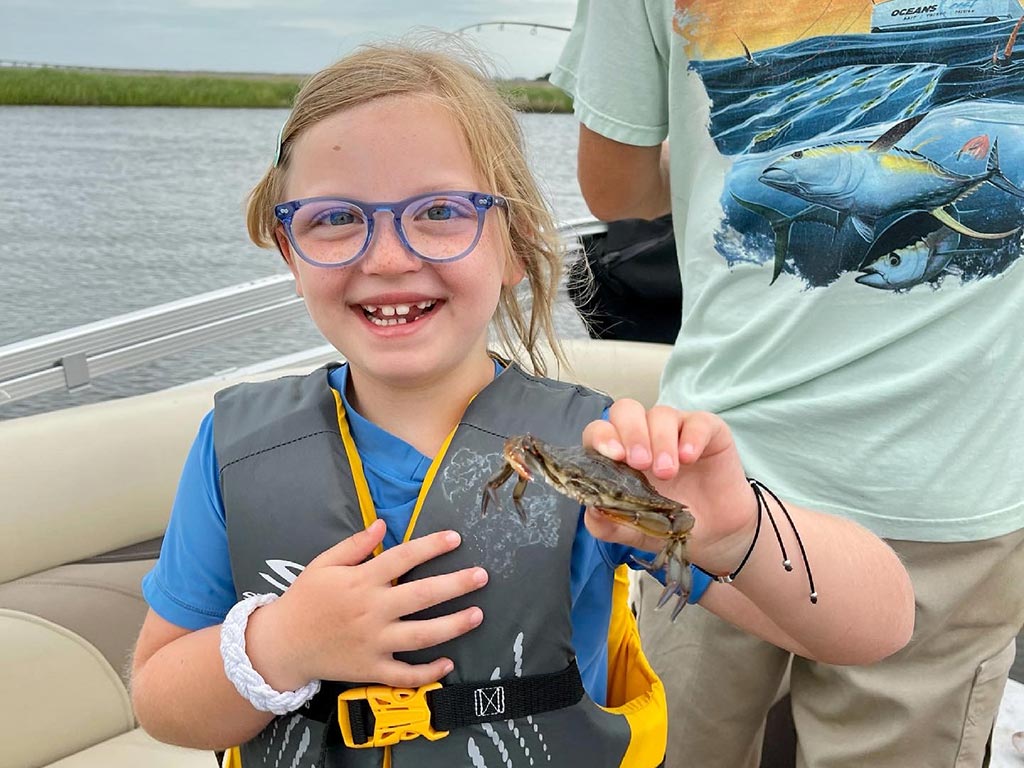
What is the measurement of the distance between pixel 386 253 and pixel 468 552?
1.44ft

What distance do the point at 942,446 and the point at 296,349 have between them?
3201 millimetres

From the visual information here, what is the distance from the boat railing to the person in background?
1.42 metres

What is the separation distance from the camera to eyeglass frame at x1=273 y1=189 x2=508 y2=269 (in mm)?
1317

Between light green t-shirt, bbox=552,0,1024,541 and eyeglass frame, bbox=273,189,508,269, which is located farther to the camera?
light green t-shirt, bbox=552,0,1024,541

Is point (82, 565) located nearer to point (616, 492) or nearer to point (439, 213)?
point (439, 213)

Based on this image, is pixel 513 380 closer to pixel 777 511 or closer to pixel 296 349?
pixel 777 511

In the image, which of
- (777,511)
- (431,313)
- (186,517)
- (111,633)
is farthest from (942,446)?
(111,633)

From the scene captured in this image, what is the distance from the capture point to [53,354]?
3.26 meters

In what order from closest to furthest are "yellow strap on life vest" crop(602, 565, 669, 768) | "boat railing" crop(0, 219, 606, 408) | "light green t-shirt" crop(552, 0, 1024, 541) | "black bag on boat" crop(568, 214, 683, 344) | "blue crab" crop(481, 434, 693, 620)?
"blue crab" crop(481, 434, 693, 620) < "yellow strap on life vest" crop(602, 565, 669, 768) < "light green t-shirt" crop(552, 0, 1024, 541) < "boat railing" crop(0, 219, 606, 408) < "black bag on boat" crop(568, 214, 683, 344)

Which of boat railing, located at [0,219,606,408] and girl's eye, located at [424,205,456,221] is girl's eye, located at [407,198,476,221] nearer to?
girl's eye, located at [424,205,456,221]

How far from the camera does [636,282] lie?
13.8ft

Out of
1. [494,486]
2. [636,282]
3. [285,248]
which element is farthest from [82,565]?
[636,282]

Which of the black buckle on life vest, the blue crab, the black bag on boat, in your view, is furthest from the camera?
the black bag on boat

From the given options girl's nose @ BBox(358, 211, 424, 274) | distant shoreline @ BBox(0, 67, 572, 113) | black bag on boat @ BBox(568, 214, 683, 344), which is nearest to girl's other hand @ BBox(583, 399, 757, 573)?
girl's nose @ BBox(358, 211, 424, 274)
